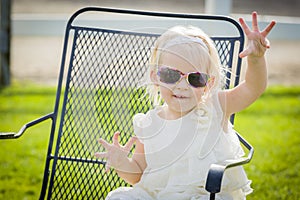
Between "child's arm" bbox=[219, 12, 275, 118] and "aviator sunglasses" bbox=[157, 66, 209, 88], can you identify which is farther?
"aviator sunglasses" bbox=[157, 66, 209, 88]

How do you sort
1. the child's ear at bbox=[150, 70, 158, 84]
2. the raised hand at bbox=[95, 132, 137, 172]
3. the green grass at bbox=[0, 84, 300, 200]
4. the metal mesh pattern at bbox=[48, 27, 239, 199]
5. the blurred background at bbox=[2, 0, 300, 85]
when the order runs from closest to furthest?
the raised hand at bbox=[95, 132, 137, 172]
the child's ear at bbox=[150, 70, 158, 84]
the metal mesh pattern at bbox=[48, 27, 239, 199]
the green grass at bbox=[0, 84, 300, 200]
the blurred background at bbox=[2, 0, 300, 85]

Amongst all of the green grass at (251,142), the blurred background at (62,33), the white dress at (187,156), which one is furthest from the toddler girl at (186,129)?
Answer: the blurred background at (62,33)

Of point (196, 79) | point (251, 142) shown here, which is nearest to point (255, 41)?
point (196, 79)

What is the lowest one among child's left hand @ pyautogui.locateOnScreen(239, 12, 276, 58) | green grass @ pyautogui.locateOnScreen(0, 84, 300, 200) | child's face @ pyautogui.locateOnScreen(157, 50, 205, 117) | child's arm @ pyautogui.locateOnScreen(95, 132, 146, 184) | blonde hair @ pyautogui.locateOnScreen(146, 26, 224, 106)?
green grass @ pyautogui.locateOnScreen(0, 84, 300, 200)

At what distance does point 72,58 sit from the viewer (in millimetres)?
3105

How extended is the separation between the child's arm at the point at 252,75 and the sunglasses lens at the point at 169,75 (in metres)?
0.21

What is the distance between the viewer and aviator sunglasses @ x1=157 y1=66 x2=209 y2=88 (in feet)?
8.12

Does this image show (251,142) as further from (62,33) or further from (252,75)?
(252,75)

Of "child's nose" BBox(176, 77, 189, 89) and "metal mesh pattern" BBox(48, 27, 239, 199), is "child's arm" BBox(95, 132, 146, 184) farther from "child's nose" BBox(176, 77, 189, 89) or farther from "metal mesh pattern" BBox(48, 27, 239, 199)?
"metal mesh pattern" BBox(48, 27, 239, 199)

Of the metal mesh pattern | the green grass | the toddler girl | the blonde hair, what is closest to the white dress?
the toddler girl

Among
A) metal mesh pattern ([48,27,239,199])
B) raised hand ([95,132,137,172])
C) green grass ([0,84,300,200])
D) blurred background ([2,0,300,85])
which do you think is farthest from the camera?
blurred background ([2,0,300,85])

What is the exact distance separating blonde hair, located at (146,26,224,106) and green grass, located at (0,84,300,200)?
60.3 inches

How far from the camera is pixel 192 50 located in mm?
2488

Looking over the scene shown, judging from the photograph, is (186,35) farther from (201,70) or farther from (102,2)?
(102,2)
